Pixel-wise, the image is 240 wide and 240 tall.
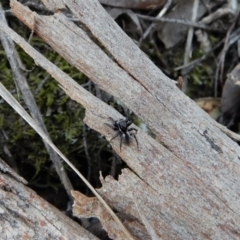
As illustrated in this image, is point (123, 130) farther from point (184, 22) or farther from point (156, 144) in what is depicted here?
point (184, 22)

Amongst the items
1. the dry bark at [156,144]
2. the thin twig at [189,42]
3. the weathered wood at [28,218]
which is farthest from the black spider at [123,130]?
the thin twig at [189,42]

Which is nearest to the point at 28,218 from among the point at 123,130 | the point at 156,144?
the point at 123,130

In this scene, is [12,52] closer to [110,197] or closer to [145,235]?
[110,197]

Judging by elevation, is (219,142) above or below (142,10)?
below

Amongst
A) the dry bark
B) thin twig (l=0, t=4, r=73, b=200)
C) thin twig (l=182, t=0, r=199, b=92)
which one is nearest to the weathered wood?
→ the dry bark

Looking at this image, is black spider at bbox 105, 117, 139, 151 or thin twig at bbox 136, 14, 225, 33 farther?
thin twig at bbox 136, 14, 225, 33

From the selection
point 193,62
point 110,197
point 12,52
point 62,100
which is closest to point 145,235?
point 110,197

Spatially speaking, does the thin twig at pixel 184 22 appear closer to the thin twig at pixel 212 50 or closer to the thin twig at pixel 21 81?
the thin twig at pixel 212 50

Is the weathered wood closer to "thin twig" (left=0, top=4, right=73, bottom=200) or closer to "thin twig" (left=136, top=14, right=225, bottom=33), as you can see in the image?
"thin twig" (left=0, top=4, right=73, bottom=200)
